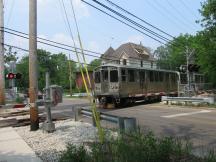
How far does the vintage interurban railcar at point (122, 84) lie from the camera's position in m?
26.7

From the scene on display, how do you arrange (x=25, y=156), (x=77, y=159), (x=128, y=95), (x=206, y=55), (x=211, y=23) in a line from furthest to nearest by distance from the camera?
(x=206, y=55), (x=211, y=23), (x=128, y=95), (x=25, y=156), (x=77, y=159)

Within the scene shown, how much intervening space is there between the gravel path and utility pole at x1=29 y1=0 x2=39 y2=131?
478mm

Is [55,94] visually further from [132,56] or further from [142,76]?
[132,56]

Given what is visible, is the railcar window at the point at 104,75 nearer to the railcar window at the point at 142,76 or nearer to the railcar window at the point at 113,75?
the railcar window at the point at 113,75

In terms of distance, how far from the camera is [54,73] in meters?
124

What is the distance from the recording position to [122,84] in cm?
Result: 2675

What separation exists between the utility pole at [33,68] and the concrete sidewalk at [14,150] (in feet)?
2.90

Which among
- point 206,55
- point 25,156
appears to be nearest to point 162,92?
point 206,55

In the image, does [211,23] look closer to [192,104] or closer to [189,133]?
[192,104]

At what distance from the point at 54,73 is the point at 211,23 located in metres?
94.3

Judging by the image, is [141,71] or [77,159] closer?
[77,159]

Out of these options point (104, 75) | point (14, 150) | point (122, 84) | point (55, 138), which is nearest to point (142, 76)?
point (122, 84)

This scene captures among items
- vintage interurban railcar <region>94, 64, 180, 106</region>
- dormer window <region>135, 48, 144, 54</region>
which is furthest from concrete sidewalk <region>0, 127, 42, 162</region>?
dormer window <region>135, 48, 144, 54</region>

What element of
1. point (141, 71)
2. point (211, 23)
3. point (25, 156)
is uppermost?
point (211, 23)
